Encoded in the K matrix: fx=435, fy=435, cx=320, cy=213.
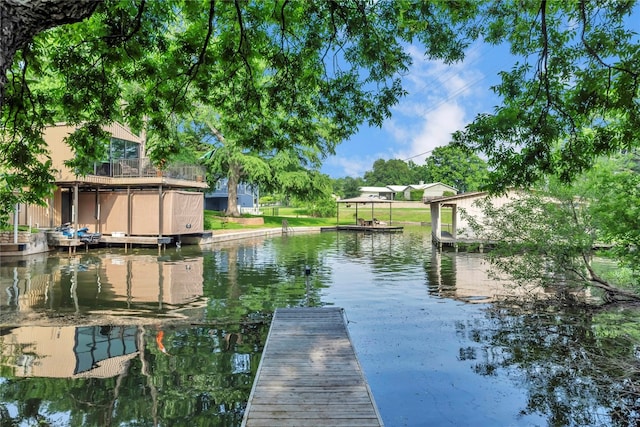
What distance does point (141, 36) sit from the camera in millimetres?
7359

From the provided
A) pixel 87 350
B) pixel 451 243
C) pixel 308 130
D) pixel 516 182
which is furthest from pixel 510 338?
pixel 451 243

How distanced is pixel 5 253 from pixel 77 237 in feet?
11.0

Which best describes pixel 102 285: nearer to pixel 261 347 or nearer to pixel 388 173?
pixel 261 347

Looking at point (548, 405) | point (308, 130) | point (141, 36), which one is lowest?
point (548, 405)

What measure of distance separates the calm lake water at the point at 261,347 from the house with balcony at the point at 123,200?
28.3 ft

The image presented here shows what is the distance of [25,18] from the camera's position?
2.77 meters

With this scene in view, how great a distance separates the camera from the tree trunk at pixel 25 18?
2.66m

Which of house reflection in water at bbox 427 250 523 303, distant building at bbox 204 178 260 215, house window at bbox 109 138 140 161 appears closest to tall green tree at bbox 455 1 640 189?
house reflection in water at bbox 427 250 523 303

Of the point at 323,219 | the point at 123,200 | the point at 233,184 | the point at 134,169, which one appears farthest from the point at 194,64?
the point at 323,219

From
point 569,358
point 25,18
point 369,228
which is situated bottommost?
point 569,358

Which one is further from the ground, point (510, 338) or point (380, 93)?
point (380, 93)

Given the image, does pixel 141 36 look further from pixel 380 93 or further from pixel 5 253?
pixel 5 253

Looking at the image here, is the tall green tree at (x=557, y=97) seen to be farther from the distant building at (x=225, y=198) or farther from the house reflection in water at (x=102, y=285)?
the distant building at (x=225, y=198)

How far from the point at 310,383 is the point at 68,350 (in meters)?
5.47
